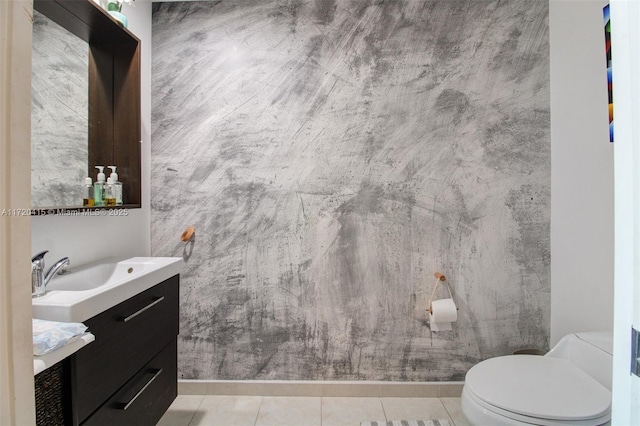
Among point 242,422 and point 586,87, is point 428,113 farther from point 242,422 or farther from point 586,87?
point 242,422

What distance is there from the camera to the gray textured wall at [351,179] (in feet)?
6.65

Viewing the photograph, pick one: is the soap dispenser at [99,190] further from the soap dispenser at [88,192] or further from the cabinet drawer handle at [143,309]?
the cabinet drawer handle at [143,309]

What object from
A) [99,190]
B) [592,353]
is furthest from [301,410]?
[99,190]

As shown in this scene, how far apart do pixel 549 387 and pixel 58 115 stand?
7.36 feet

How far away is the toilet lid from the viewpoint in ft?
3.95

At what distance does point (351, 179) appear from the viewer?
6.77 ft

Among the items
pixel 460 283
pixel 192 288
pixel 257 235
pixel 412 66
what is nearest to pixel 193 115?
pixel 257 235

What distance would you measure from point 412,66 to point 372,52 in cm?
25

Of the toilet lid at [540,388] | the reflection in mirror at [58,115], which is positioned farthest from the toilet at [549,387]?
the reflection in mirror at [58,115]

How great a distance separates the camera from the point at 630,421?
0.49 m

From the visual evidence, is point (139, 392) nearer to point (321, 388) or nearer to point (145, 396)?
point (145, 396)

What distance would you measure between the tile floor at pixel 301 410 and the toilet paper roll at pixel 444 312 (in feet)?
1.70

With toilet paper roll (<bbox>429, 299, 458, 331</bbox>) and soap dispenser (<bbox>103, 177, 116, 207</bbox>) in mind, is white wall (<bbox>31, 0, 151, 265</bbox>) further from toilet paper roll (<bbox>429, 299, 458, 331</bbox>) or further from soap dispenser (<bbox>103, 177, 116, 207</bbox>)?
toilet paper roll (<bbox>429, 299, 458, 331</bbox>)

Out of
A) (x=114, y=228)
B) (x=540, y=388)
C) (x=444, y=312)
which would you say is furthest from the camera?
(x=444, y=312)
